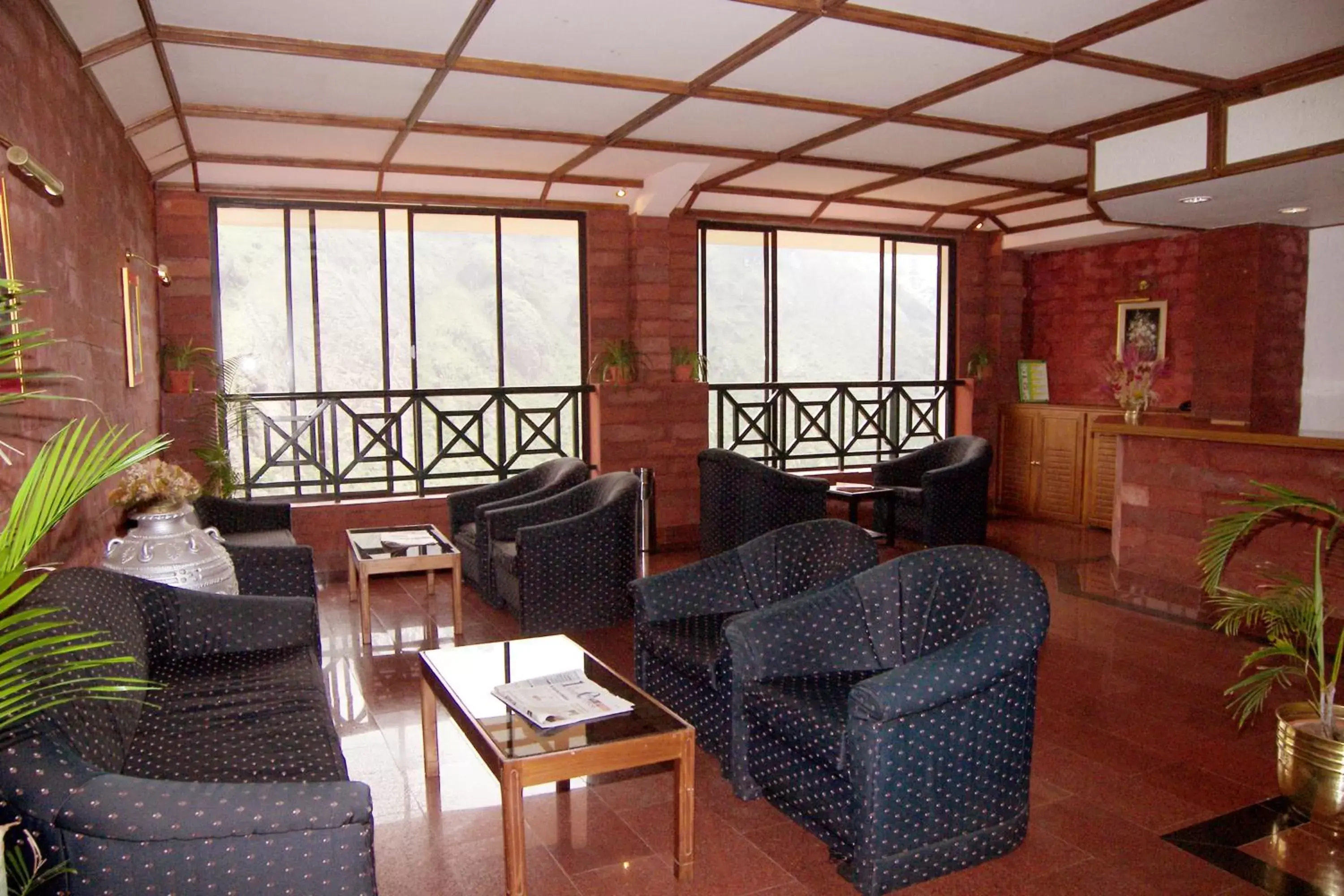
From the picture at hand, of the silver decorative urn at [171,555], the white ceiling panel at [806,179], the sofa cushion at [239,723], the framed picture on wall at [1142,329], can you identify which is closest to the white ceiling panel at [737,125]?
the white ceiling panel at [806,179]

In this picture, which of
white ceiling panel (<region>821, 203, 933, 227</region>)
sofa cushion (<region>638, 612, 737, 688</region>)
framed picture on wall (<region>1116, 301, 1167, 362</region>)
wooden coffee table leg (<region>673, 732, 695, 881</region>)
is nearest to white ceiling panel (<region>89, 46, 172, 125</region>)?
sofa cushion (<region>638, 612, 737, 688</region>)

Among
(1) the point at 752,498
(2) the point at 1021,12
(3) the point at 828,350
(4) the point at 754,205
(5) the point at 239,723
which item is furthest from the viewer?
(3) the point at 828,350

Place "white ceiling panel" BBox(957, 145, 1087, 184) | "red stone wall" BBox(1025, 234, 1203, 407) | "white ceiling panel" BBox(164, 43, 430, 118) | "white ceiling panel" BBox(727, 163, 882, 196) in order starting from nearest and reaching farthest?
"white ceiling panel" BBox(164, 43, 430, 118) < "white ceiling panel" BBox(957, 145, 1087, 184) < "white ceiling panel" BBox(727, 163, 882, 196) < "red stone wall" BBox(1025, 234, 1203, 407)

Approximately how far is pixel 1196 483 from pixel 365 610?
187 inches

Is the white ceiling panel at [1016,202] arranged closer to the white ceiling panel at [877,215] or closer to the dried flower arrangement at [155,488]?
the white ceiling panel at [877,215]

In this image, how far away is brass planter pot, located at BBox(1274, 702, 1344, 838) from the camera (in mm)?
2744

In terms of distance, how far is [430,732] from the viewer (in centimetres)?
322

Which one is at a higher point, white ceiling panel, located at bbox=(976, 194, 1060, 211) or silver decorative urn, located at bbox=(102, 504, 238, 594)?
white ceiling panel, located at bbox=(976, 194, 1060, 211)

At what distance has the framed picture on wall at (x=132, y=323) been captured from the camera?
15.3 ft

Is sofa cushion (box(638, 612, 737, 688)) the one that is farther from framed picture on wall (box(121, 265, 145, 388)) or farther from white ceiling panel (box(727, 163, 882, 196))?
white ceiling panel (box(727, 163, 882, 196))

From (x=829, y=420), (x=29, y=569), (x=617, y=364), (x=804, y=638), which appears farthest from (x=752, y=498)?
(x=29, y=569)

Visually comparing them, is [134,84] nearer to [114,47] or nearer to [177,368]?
[114,47]

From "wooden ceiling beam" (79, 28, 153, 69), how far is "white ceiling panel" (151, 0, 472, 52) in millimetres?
A: 139

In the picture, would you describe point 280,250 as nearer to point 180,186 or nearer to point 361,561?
point 180,186
